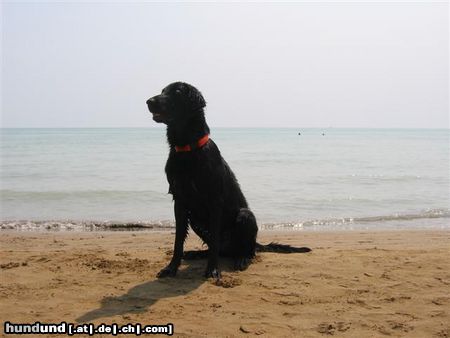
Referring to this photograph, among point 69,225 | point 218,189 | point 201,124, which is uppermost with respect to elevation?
point 201,124

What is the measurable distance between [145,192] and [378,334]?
37.1ft

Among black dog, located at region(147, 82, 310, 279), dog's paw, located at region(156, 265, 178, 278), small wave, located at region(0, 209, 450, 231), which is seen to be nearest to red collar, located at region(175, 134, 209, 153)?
black dog, located at region(147, 82, 310, 279)

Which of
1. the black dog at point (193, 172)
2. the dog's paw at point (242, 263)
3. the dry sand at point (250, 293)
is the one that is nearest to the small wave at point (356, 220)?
the dry sand at point (250, 293)

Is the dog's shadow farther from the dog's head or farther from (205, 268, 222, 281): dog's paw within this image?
the dog's head

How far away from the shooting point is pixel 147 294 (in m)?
4.07

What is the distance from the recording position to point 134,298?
396cm

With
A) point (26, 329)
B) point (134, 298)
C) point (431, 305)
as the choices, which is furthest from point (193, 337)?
point (431, 305)

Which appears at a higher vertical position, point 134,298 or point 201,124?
point 201,124

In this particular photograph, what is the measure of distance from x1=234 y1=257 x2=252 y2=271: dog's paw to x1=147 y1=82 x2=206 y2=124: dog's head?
1.73m

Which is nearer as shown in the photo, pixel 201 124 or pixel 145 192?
pixel 201 124

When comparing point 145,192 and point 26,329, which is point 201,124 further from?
point 145,192

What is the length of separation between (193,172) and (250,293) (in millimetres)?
1299

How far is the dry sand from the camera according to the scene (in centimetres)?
343

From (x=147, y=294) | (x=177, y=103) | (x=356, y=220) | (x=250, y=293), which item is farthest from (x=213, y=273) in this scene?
(x=356, y=220)
